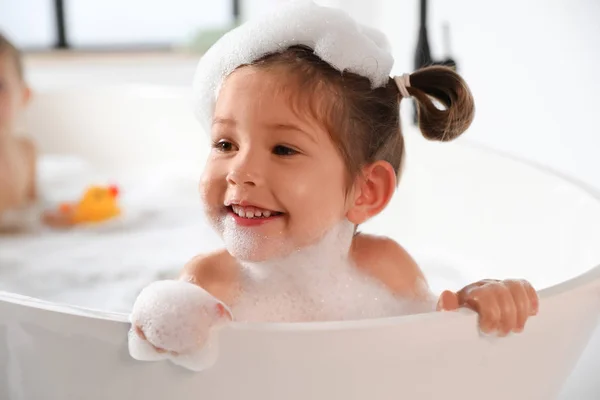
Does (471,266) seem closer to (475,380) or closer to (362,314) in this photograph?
(362,314)

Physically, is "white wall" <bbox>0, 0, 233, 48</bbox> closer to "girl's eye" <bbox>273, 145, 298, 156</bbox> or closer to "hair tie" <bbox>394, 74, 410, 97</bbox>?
"hair tie" <bbox>394, 74, 410, 97</bbox>

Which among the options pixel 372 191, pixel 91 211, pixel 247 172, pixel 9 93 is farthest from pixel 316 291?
pixel 9 93

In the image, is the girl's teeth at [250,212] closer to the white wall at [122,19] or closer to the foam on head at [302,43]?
the foam on head at [302,43]

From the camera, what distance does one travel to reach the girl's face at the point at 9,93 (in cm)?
242

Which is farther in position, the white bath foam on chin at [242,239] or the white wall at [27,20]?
the white wall at [27,20]

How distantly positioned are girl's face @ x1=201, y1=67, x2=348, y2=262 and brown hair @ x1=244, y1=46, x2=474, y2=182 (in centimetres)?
2

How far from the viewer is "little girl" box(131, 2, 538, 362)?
45.4 inches

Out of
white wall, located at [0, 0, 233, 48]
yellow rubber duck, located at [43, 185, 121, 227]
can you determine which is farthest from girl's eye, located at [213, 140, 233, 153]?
white wall, located at [0, 0, 233, 48]

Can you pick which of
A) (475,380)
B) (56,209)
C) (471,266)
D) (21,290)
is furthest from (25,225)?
(475,380)

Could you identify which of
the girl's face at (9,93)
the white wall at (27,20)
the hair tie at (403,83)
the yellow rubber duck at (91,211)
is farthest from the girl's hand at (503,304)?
the white wall at (27,20)

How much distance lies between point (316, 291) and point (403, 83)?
1.13ft

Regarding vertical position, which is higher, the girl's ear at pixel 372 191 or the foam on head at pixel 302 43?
the foam on head at pixel 302 43

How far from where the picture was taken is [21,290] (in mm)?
1966

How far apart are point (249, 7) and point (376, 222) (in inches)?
71.1
